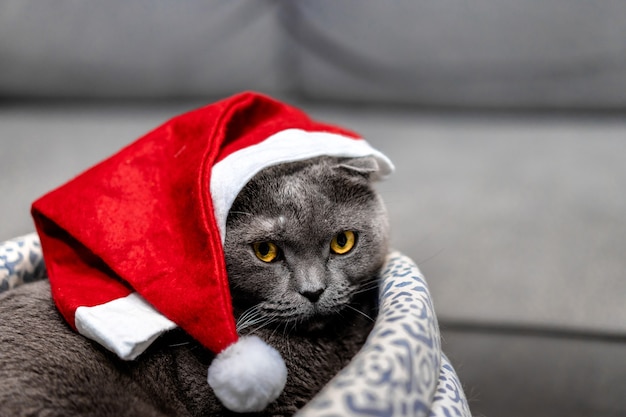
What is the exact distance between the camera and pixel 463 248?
44.8 inches

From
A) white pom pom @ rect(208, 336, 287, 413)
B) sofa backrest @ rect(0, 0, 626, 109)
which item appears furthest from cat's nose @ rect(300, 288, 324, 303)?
sofa backrest @ rect(0, 0, 626, 109)

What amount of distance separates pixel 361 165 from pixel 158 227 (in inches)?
11.5

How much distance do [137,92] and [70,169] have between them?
253 millimetres

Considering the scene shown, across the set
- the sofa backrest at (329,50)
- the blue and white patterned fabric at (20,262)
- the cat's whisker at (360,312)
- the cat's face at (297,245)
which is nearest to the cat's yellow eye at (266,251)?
the cat's face at (297,245)

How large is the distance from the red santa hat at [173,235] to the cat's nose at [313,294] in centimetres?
10

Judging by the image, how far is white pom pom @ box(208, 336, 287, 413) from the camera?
602 mm

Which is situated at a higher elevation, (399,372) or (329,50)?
(329,50)

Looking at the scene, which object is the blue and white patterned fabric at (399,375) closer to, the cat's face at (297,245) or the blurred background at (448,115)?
the cat's face at (297,245)

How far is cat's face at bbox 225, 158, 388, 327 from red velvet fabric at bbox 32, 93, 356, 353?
7 cm

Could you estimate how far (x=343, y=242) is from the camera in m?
0.78

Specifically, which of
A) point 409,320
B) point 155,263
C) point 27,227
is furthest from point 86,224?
point 27,227

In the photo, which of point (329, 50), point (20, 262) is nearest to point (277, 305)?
point (20, 262)

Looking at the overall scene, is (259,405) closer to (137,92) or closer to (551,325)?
(551,325)

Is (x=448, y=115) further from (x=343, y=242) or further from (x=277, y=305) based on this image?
(x=277, y=305)
